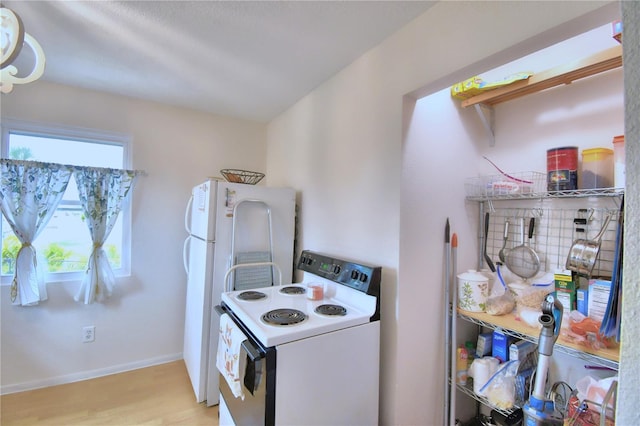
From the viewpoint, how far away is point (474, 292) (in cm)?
152

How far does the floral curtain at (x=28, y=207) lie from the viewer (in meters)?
2.08

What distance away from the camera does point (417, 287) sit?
1.52 m

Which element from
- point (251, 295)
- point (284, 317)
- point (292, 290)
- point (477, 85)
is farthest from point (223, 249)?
point (477, 85)

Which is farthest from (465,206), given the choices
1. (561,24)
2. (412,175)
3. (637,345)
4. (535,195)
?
(637,345)

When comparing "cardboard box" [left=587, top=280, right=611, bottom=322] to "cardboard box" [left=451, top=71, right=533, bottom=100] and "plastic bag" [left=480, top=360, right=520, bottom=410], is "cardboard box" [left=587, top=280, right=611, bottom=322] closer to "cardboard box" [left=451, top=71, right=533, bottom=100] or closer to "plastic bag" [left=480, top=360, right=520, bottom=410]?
"plastic bag" [left=480, top=360, right=520, bottom=410]

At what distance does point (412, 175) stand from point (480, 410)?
1532mm

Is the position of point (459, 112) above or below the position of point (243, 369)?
above

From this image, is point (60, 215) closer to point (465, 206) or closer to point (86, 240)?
point (86, 240)

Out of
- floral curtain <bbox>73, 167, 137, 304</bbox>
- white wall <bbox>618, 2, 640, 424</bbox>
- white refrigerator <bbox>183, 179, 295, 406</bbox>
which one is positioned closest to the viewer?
white wall <bbox>618, 2, 640, 424</bbox>

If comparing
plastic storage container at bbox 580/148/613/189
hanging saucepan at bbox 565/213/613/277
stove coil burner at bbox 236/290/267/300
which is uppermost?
plastic storage container at bbox 580/148/613/189

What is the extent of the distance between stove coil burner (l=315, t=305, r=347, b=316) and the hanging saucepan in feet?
3.54

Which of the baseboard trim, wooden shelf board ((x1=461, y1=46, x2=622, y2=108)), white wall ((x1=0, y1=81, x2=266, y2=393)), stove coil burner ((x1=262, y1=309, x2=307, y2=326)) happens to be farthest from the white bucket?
the baseboard trim

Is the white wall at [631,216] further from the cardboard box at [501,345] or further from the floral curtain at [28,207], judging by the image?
the floral curtain at [28,207]

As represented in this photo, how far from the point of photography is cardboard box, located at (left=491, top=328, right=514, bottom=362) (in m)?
1.56
